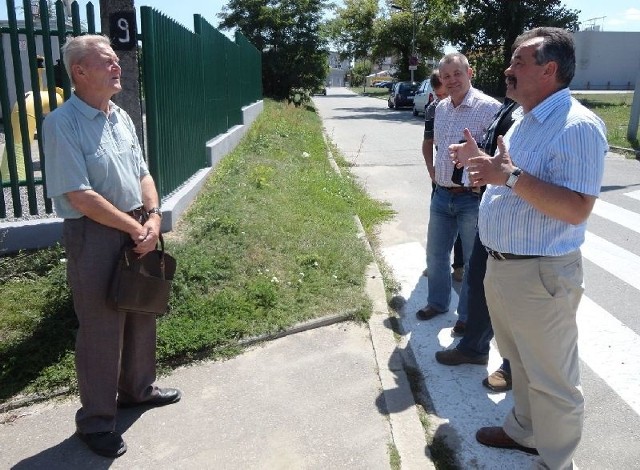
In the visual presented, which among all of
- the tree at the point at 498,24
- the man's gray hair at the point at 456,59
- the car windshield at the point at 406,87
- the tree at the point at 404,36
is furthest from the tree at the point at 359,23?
the man's gray hair at the point at 456,59

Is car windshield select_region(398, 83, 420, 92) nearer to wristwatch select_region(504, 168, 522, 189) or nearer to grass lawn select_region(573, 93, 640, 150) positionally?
grass lawn select_region(573, 93, 640, 150)

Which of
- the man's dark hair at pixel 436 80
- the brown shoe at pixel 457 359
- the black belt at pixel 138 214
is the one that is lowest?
the brown shoe at pixel 457 359

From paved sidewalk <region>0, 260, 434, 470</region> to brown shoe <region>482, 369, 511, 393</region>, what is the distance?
1.74 ft

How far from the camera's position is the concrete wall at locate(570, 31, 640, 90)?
175 ft

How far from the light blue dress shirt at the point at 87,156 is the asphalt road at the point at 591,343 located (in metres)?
2.19

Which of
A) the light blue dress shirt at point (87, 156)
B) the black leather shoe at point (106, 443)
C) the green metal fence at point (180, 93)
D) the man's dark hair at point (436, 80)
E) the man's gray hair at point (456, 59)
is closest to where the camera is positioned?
the light blue dress shirt at point (87, 156)

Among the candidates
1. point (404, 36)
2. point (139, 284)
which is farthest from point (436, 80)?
point (404, 36)

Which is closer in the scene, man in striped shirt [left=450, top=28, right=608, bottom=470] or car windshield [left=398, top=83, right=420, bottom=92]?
man in striped shirt [left=450, top=28, right=608, bottom=470]

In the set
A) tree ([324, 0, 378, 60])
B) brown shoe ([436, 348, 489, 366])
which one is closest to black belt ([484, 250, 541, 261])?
brown shoe ([436, 348, 489, 366])

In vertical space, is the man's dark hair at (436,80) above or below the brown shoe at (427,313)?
above

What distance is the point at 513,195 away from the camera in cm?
254

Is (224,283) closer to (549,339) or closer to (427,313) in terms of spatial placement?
(427,313)

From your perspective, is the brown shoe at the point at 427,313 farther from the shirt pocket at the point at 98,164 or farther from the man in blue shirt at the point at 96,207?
the shirt pocket at the point at 98,164

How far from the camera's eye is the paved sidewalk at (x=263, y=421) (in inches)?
115
